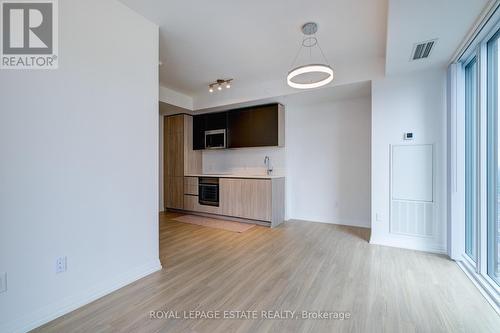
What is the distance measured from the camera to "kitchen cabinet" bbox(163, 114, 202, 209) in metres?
5.63

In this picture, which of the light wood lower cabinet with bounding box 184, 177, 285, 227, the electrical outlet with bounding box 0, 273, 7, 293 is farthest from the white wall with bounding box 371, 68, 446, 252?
the electrical outlet with bounding box 0, 273, 7, 293

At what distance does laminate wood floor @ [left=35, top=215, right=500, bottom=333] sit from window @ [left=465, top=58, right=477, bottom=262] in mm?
389

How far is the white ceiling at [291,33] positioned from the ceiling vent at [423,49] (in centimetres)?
7

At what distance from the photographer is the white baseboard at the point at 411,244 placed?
3.14m

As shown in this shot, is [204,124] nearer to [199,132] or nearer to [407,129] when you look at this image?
[199,132]

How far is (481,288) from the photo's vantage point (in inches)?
85.7

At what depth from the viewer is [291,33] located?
2836 mm

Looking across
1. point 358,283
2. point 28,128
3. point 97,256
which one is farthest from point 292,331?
point 28,128

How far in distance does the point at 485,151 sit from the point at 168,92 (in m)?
4.95

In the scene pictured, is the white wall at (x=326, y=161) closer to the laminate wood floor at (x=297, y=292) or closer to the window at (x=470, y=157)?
the laminate wood floor at (x=297, y=292)

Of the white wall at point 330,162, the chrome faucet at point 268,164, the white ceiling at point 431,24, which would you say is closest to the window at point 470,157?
the white ceiling at point 431,24

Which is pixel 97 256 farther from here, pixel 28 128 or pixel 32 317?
pixel 28 128

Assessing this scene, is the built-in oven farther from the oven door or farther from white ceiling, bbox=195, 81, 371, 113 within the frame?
white ceiling, bbox=195, 81, 371, 113

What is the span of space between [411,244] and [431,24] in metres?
2.71
